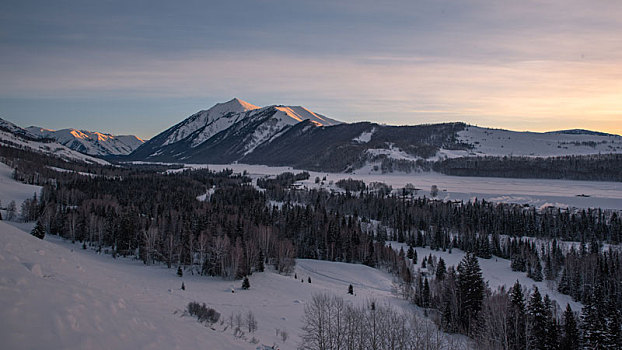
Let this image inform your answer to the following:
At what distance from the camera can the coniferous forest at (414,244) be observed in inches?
1609

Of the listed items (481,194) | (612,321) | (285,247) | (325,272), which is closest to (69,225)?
(285,247)

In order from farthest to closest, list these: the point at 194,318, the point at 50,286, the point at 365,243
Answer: the point at 365,243, the point at 194,318, the point at 50,286

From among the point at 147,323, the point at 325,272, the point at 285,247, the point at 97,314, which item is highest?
the point at 97,314

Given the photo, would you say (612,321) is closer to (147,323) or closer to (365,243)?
(147,323)

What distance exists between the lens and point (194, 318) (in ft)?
86.7

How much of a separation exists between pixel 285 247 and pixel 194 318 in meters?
44.7

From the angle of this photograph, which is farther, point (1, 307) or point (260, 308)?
point (260, 308)

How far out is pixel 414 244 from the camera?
372ft

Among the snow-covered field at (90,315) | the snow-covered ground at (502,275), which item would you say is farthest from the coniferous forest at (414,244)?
the snow-covered field at (90,315)

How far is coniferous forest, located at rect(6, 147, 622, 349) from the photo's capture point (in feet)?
134

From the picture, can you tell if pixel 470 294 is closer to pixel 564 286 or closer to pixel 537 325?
pixel 537 325

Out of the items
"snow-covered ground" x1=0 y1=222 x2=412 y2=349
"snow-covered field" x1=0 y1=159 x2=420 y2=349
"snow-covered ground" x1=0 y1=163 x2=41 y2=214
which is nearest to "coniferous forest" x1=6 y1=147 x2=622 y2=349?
"snow-covered ground" x1=0 y1=163 x2=41 y2=214

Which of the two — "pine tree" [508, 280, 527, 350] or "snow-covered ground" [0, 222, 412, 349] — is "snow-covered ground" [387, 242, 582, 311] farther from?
"snow-covered ground" [0, 222, 412, 349]

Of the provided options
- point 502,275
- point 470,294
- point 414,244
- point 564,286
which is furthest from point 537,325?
point 414,244
